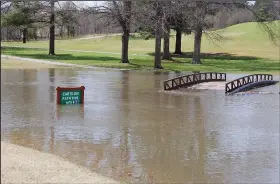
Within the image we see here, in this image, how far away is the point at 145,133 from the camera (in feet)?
41.0

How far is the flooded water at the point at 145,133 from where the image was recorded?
29.6 feet

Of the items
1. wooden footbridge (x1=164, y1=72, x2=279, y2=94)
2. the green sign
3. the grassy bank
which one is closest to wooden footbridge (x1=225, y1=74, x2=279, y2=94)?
→ wooden footbridge (x1=164, y1=72, x2=279, y2=94)

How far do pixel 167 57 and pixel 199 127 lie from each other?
29488 mm

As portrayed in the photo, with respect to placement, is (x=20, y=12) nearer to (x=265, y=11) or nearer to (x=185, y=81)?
(x=185, y=81)

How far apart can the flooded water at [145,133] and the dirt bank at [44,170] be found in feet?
1.15

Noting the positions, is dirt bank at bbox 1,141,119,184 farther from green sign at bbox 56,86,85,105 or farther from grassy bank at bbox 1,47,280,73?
grassy bank at bbox 1,47,280,73

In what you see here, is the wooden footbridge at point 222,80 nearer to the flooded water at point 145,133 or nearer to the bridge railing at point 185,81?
the bridge railing at point 185,81

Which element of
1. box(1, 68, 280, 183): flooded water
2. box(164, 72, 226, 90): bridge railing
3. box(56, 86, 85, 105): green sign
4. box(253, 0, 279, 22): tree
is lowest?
box(1, 68, 280, 183): flooded water

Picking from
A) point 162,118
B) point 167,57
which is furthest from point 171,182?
point 167,57

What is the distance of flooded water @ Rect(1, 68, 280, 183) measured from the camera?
903 cm

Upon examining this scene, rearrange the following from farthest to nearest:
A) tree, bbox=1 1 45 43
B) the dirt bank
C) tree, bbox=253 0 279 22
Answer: tree, bbox=253 0 279 22
the dirt bank
tree, bbox=1 1 45 43

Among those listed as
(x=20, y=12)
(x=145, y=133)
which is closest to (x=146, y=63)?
(x=145, y=133)

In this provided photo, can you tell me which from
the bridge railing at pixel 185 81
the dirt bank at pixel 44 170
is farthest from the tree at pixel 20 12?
the bridge railing at pixel 185 81

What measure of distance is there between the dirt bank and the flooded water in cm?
35
